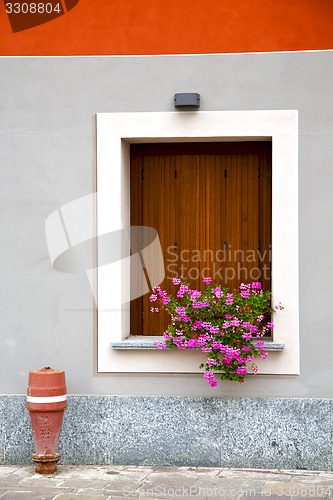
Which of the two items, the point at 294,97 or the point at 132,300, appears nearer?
the point at 294,97

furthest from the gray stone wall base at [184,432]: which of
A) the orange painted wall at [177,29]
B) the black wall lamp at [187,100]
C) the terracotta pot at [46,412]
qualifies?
the orange painted wall at [177,29]

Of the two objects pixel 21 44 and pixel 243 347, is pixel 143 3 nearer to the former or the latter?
pixel 21 44

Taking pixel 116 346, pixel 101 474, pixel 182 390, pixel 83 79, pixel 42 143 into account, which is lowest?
pixel 101 474

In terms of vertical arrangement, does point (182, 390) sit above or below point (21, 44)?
below

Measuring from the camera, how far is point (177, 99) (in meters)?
6.52

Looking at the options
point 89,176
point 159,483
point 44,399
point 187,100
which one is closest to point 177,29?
point 187,100

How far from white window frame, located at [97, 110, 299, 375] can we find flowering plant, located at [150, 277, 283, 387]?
18 cm

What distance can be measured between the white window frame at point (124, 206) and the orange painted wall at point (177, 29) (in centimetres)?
65

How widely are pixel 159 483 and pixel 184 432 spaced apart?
26.7 inches

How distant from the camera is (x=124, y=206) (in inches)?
266

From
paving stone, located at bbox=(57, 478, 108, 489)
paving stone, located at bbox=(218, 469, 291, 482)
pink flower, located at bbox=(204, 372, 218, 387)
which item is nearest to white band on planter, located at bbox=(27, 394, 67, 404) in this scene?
paving stone, located at bbox=(57, 478, 108, 489)

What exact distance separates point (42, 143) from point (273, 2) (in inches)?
101

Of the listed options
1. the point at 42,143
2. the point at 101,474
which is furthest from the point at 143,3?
the point at 101,474

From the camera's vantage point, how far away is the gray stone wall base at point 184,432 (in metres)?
6.36
